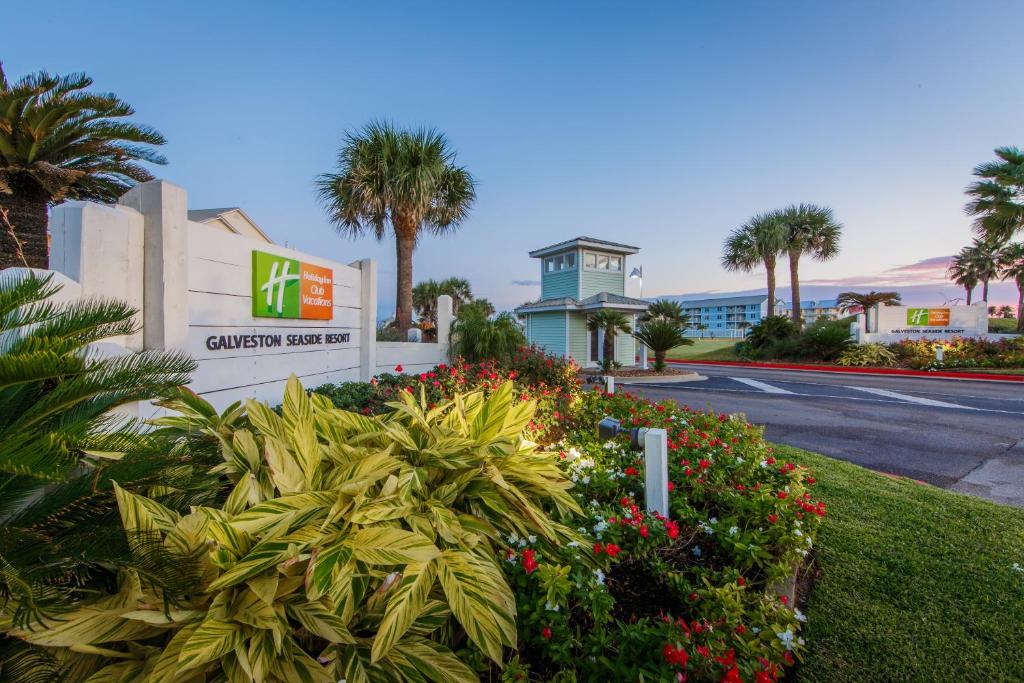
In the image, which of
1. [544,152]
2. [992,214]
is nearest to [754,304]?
[992,214]

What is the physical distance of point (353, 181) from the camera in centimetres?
1198

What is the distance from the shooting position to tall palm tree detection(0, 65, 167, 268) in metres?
8.64

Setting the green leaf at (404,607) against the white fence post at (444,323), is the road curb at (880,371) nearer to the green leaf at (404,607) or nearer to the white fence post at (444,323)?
the white fence post at (444,323)

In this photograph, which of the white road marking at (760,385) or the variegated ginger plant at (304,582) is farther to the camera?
the white road marking at (760,385)

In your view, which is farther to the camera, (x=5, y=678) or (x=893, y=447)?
(x=893, y=447)

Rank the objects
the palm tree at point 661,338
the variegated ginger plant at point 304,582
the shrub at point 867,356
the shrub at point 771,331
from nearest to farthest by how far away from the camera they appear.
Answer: the variegated ginger plant at point 304,582 → the palm tree at point 661,338 → the shrub at point 867,356 → the shrub at point 771,331

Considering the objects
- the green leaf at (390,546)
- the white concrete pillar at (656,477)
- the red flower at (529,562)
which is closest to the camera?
the green leaf at (390,546)

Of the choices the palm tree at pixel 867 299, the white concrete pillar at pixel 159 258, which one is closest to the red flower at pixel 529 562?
the white concrete pillar at pixel 159 258

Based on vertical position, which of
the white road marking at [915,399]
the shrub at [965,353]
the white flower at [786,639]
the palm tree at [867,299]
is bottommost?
the white road marking at [915,399]

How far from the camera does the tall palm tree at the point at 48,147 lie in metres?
8.64

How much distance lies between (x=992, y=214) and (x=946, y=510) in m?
21.0

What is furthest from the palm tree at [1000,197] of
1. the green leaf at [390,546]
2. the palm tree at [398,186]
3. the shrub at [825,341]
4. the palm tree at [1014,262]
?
the green leaf at [390,546]

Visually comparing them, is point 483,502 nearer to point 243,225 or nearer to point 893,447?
point 893,447

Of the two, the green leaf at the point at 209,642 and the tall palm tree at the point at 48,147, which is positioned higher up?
the tall palm tree at the point at 48,147
